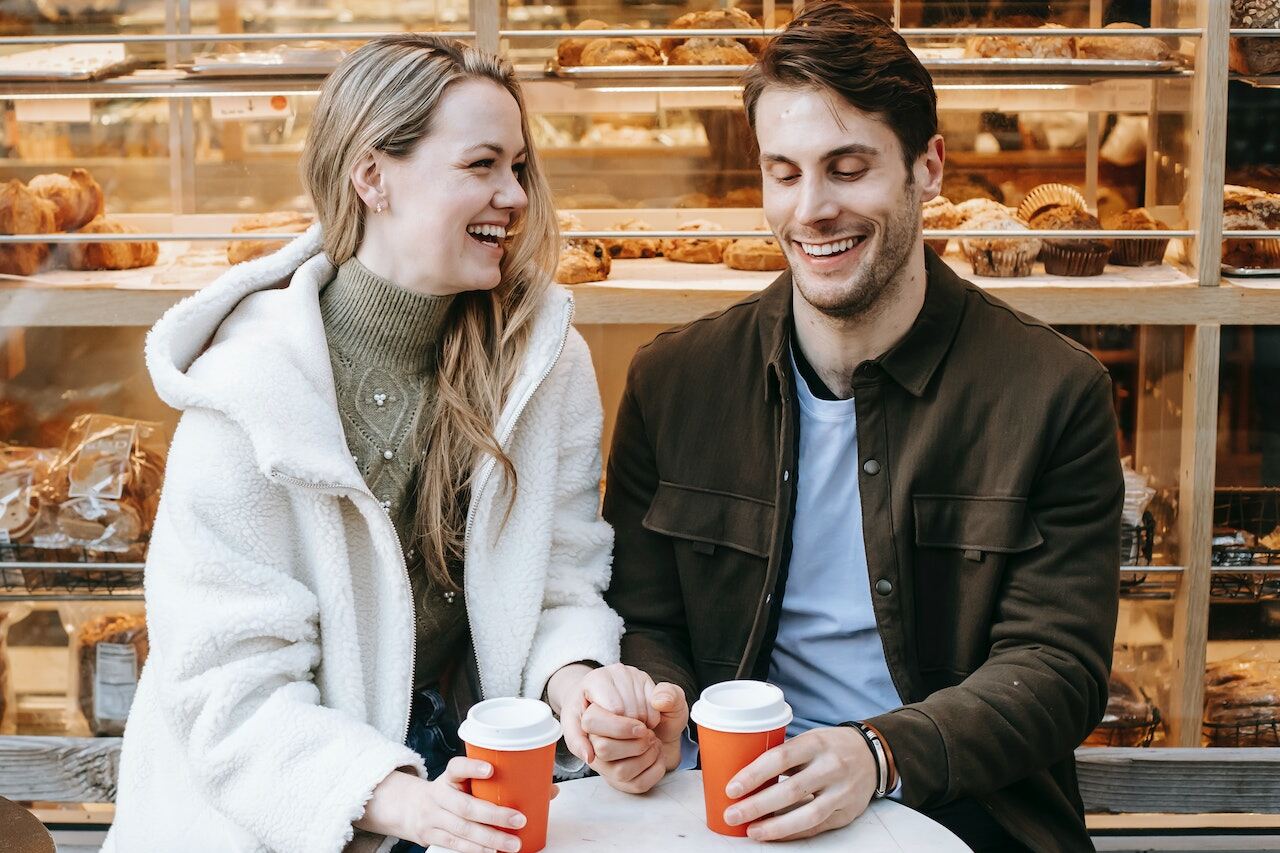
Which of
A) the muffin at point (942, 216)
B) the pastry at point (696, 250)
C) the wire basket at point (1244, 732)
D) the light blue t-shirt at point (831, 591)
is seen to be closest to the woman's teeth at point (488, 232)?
the light blue t-shirt at point (831, 591)

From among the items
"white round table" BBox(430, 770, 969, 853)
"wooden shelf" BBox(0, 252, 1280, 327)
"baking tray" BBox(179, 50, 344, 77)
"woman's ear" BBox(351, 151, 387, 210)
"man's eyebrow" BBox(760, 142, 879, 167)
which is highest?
"baking tray" BBox(179, 50, 344, 77)

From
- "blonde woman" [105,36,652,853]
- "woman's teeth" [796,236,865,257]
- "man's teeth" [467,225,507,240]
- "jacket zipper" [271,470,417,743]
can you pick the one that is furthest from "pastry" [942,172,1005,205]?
"jacket zipper" [271,470,417,743]

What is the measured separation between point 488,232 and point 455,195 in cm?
7

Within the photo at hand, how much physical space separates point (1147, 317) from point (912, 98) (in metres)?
0.90

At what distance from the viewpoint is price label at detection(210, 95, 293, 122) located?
2.50 meters

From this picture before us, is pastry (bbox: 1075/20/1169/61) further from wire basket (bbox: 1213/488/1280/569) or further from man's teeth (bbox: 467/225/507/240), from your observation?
man's teeth (bbox: 467/225/507/240)

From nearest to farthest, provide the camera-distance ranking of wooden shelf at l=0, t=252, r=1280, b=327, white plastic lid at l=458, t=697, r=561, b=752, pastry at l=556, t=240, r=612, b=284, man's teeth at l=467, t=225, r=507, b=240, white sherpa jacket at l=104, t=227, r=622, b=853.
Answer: white plastic lid at l=458, t=697, r=561, b=752
white sherpa jacket at l=104, t=227, r=622, b=853
man's teeth at l=467, t=225, r=507, b=240
wooden shelf at l=0, t=252, r=1280, b=327
pastry at l=556, t=240, r=612, b=284

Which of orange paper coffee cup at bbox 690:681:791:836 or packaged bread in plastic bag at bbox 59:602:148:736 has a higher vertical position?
orange paper coffee cup at bbox 690:681:791:836

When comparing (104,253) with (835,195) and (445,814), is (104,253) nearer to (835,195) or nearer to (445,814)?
(835,195)

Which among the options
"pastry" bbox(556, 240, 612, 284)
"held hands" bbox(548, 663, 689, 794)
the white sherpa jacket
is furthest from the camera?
"pastry" bbox(556, 240, 612, 284)

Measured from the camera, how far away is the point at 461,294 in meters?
1.83

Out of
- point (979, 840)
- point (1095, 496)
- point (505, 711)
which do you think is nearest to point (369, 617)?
point (505, 711)

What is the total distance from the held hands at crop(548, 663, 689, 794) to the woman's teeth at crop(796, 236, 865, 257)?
1.91 feet

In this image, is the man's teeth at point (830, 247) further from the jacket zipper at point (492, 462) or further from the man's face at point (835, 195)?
the jacket zipper at point (492, 462)
